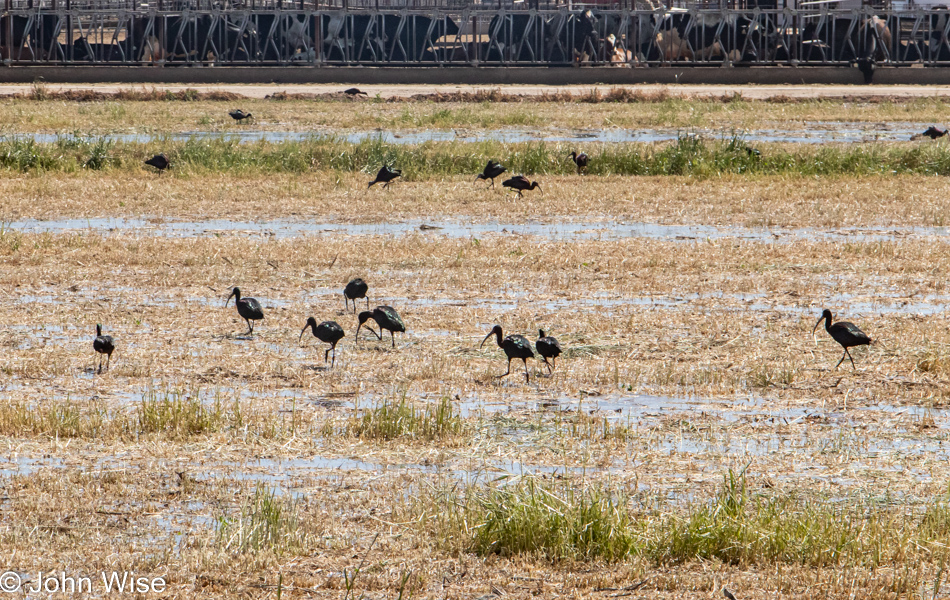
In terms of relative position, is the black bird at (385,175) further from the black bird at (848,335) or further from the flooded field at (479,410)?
the black bird at (848,335)

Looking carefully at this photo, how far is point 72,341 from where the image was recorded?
37.2ft

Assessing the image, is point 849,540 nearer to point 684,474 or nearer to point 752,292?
point 684,474

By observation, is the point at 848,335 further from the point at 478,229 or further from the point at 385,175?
the point at 385,175

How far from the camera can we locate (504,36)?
69062 mm

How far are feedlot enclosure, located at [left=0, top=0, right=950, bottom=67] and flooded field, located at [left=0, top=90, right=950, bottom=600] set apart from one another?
48623 millimetres

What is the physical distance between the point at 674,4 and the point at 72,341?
67237 mm

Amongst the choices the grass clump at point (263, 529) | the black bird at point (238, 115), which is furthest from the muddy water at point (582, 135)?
the grass clump at point (263, 529)

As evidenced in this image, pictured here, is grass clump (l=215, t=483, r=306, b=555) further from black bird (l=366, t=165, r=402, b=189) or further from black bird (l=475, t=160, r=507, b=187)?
black bird (l=475, t=160, r=507, b=187)

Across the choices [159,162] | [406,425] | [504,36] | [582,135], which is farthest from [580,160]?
[504,36]

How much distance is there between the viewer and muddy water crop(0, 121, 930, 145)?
32.7 metres

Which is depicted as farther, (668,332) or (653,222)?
(653,222)

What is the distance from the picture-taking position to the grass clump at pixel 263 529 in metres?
6.49

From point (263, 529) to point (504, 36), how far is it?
64.5m

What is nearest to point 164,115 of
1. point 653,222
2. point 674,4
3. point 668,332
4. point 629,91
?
point 629,91
